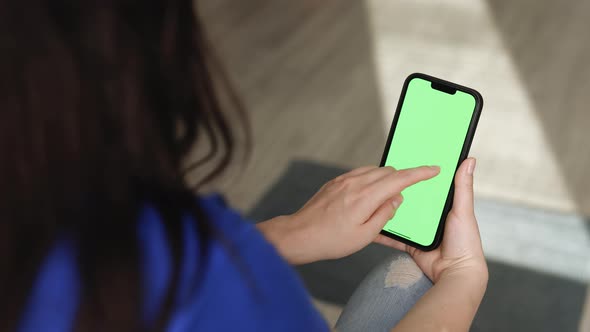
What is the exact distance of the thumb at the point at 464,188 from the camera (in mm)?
758

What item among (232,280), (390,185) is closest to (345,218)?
(390,185)

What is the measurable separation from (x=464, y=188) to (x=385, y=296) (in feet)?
0.45

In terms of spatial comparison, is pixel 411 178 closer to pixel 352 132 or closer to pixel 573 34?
pixel 352 132

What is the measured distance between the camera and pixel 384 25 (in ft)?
7.51

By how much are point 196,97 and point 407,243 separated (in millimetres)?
377

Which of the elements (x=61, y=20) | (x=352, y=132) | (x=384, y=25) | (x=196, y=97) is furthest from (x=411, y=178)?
(x=384, y=25)

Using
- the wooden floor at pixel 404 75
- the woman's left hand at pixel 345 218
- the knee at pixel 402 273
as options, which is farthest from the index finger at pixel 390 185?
the wooden floor at pixel 404 75

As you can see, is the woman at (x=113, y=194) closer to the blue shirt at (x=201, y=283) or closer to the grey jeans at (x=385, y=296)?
the blue shirt at (x=201, y=283)

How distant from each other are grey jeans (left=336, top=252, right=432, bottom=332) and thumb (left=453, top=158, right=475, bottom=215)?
84mm

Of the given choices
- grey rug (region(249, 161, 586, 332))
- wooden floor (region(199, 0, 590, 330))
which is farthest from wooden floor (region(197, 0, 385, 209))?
grey rug (region(249, 161, 586, 332))

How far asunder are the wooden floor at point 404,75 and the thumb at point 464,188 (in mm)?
985

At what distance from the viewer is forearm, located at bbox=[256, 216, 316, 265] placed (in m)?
0.73

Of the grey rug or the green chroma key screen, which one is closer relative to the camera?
the green chroma key screen

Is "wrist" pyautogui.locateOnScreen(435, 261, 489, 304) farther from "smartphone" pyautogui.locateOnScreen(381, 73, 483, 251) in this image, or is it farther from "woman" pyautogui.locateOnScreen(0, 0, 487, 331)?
"woman" pyautogui.locateOnScreen(0, 0, 487, 331)
